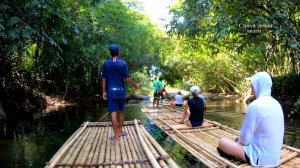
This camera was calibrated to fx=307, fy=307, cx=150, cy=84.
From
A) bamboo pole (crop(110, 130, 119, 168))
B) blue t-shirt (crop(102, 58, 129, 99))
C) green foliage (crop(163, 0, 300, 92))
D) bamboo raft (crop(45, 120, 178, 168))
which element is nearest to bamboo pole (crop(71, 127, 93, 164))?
bamboo raft (crop(45, 120, 178, 168))

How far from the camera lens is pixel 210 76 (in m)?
27.3

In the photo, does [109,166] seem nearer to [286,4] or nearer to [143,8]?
[286,4]

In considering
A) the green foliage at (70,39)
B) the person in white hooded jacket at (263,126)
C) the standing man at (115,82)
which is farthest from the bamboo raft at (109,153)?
the green foliage at (70,39)

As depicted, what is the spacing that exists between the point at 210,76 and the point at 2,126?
66.4 ft

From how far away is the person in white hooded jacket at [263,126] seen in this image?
11.6 feet

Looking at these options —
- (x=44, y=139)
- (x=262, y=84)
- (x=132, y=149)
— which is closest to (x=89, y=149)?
(x=132, y=149)

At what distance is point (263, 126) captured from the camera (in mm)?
3574

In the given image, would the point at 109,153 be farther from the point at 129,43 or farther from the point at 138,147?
the point at 129,43

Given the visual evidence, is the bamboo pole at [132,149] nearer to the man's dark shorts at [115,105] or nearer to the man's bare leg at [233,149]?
the man's dark shorts at [115,105]

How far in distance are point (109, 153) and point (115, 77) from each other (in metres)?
1.27

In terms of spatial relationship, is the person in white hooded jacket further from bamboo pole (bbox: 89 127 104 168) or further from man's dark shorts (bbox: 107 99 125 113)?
man's dark shorts (bbox: 107 99 125 113)

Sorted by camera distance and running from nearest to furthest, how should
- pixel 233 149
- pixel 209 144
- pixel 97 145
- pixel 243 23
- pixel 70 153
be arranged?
pixel 233 149, pixel 70 153, pixel 97 145, pixel 209 144, pixel 243 23

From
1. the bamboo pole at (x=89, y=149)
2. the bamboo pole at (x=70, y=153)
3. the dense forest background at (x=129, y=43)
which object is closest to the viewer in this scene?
the bamboo pole at (x=70, y=153)

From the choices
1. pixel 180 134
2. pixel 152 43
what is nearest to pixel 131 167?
pixel 180 134
